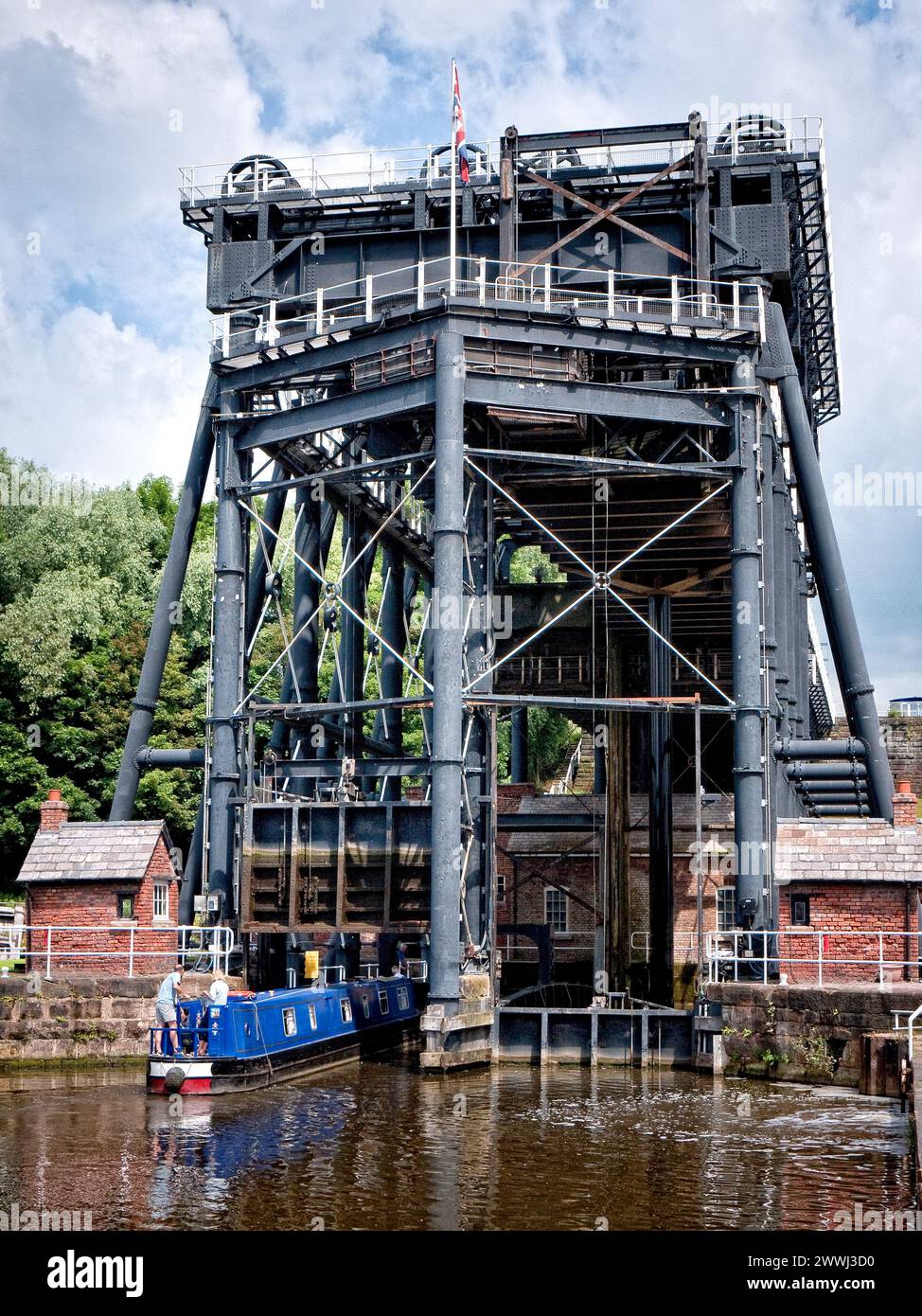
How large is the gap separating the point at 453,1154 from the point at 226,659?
17945mm

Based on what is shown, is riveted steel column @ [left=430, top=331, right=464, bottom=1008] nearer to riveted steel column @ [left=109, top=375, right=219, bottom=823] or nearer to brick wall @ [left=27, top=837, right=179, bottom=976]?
brick wall @ [left=27, top=837, right=179, bottom=976]

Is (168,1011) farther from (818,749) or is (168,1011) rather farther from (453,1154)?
(818,749)

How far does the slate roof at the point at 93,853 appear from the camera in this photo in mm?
34469

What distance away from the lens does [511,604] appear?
46.1m

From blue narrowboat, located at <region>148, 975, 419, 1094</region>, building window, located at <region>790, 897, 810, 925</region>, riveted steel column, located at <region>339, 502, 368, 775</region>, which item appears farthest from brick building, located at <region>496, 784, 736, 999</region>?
blue narrowboat, located at <region>148, 975, 419, 1094</region>

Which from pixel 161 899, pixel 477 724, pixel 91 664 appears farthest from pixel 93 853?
pixel 91 664

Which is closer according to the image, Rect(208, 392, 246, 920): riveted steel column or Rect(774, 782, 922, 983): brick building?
Rect(774, 782, 922, 983): brick building

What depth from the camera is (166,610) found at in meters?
40.5

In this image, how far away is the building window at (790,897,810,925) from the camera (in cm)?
3231

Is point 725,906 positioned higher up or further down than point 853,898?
further down

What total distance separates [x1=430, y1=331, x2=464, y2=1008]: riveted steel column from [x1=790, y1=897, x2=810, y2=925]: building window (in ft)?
23.2

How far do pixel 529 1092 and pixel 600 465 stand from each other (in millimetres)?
13854
